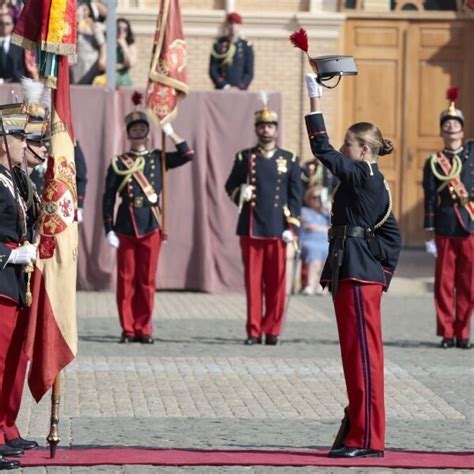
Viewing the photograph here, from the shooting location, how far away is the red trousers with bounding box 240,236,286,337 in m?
14.9

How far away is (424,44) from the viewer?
2430 cm

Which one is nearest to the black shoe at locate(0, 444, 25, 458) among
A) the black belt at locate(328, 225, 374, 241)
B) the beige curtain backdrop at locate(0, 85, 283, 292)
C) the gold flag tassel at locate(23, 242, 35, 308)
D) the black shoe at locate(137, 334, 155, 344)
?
the gold flag tassel at locate(23, 242, 35, 308)

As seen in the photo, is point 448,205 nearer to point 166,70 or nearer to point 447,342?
point 447,342

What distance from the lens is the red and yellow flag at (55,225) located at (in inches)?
350

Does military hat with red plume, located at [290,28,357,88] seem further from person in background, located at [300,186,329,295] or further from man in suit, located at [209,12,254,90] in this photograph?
man in suit, located at [209,12,254,90]

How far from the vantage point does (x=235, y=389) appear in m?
11.8

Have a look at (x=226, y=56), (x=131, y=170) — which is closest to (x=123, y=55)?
(x=226, y=56)

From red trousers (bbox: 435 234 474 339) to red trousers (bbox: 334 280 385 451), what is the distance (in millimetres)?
5941

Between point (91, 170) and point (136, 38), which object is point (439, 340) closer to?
point (91, 170)

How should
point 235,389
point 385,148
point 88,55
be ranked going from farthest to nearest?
point 88,55
point 235,389
point 385,148

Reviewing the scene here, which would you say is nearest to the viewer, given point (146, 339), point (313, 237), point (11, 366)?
point (11, 366)

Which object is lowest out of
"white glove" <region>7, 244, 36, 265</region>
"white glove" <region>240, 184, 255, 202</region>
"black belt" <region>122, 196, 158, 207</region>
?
"black belt" <region>122, 196, 158, 207</region>

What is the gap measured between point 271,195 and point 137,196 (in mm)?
1187

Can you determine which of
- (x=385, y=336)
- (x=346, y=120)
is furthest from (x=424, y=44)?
(x=385, y=336)
